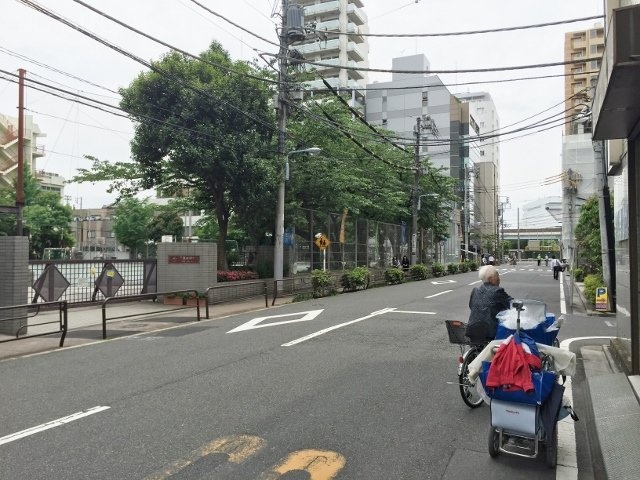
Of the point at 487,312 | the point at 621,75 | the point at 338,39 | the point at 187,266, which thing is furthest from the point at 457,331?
the point at 338,39

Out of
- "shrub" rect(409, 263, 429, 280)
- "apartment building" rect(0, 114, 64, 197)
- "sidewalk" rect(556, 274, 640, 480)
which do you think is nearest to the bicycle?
"sidewalk" rect(556, 274, 640, 480)

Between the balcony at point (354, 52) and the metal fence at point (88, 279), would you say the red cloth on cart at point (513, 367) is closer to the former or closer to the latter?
the metal fence at point (88, 279)

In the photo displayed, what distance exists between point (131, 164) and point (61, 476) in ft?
60.5

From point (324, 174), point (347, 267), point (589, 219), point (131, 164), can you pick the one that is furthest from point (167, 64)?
point (589, 219)

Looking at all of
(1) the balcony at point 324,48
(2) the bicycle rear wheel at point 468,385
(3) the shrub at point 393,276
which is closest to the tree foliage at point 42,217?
(3) the shrub at point 393,276

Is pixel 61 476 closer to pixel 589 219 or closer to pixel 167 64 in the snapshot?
pixel 167 64

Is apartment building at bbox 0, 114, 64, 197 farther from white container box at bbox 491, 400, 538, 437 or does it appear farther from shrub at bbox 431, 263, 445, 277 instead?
white container box at bbox 491, 400, 538, 437

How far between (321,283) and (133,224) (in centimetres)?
3579

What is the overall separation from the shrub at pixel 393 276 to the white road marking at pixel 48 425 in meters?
23.8

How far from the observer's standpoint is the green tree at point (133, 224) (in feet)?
167

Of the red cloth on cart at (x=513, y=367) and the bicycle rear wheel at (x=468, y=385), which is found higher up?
the red cloth on cart at (x=513, y=367)

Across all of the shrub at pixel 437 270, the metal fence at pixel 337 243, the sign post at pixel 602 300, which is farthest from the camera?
the shrub at pixel 437 270

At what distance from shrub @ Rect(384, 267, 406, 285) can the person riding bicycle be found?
916 inches

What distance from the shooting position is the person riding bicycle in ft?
17.5
